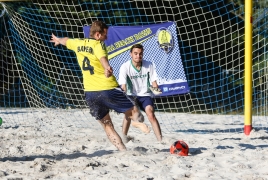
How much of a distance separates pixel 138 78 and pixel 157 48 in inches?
116

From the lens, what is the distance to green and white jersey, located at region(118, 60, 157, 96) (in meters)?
7.37

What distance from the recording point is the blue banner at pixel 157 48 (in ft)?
32.5

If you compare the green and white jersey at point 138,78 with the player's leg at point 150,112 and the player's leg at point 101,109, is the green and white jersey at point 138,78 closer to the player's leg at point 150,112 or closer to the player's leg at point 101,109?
the player's leg at point 150,112

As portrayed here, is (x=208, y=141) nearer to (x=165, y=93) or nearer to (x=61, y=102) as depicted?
(x=165, y=93)

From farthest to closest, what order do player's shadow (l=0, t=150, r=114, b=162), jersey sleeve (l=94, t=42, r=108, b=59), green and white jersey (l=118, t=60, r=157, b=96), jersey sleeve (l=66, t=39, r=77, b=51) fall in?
1. green and white jersey (l=118, t=60, r=157, b=96)
2. player's shadow (l=0, t=150, r=114, b=162)
3. jersey sleeve (l=66, t=39, r=77, b=51)
4. jersey sleeve (l=94, t=42, r=108, b=59)

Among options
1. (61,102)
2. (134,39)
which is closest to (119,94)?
(134,39)

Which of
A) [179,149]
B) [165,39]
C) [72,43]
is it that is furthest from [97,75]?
[165,39]

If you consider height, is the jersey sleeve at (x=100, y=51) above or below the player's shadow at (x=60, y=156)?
above

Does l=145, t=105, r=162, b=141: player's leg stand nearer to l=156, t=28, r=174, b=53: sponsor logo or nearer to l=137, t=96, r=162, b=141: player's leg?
l=137, t=96, r=162, b=141: player's leg

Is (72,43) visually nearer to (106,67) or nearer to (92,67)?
(92,67)

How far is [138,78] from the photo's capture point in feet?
24.3

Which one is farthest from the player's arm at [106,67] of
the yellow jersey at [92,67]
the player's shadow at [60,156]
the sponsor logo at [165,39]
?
the sponsor logo at [165,39]

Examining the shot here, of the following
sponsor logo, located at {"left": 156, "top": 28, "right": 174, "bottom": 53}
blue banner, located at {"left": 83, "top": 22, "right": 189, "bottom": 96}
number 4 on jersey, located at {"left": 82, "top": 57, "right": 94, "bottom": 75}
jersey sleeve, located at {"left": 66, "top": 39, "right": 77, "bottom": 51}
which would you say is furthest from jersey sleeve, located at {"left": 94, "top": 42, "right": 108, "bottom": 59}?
sponsor logo, located at {"left": 156, "top": 28, "right": 174, "bottom": 53}

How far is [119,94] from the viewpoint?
20.1 ft
